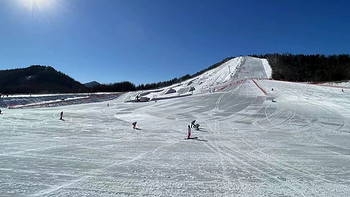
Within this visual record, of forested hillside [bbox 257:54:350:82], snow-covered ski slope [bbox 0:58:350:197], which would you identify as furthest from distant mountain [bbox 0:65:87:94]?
snow-covered ski slope [bbox 0:58:350:197]

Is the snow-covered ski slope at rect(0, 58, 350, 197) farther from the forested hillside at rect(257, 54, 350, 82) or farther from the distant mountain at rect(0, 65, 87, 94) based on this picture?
the distant mountain at rect(0, 65, 87, 94)

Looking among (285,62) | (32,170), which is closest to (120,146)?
→ (32,170)

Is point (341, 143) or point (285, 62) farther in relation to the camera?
point (285, 62)

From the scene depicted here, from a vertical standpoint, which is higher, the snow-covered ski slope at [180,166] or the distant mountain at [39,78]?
the distant mountain at [39,78]

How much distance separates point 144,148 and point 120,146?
111cm

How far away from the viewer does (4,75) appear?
502 ft

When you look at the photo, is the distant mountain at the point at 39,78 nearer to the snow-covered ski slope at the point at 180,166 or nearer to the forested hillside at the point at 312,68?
the forested hillside at the point at 312,68

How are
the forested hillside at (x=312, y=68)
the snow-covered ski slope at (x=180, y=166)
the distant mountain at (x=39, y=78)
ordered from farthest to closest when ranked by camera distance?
the distant mountain at (x=39, y=78), the forested hillside at (x=312, y=68), the snow-covered ski slope at (x=180, y=166)

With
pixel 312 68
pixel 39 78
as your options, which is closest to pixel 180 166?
pixel 312 68

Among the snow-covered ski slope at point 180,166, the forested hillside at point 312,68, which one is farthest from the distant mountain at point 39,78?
the snow-covered ski slope at point 180,166

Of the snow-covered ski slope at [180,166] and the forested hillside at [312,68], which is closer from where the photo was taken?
the snow-covered ski slope at [180,166]

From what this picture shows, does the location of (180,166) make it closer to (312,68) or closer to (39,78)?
(312,68)

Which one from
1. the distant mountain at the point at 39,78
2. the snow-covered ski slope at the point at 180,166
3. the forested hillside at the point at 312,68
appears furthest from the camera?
the distant mountain at the point at 39,78

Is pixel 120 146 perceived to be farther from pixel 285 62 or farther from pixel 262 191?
pixel 285 62
